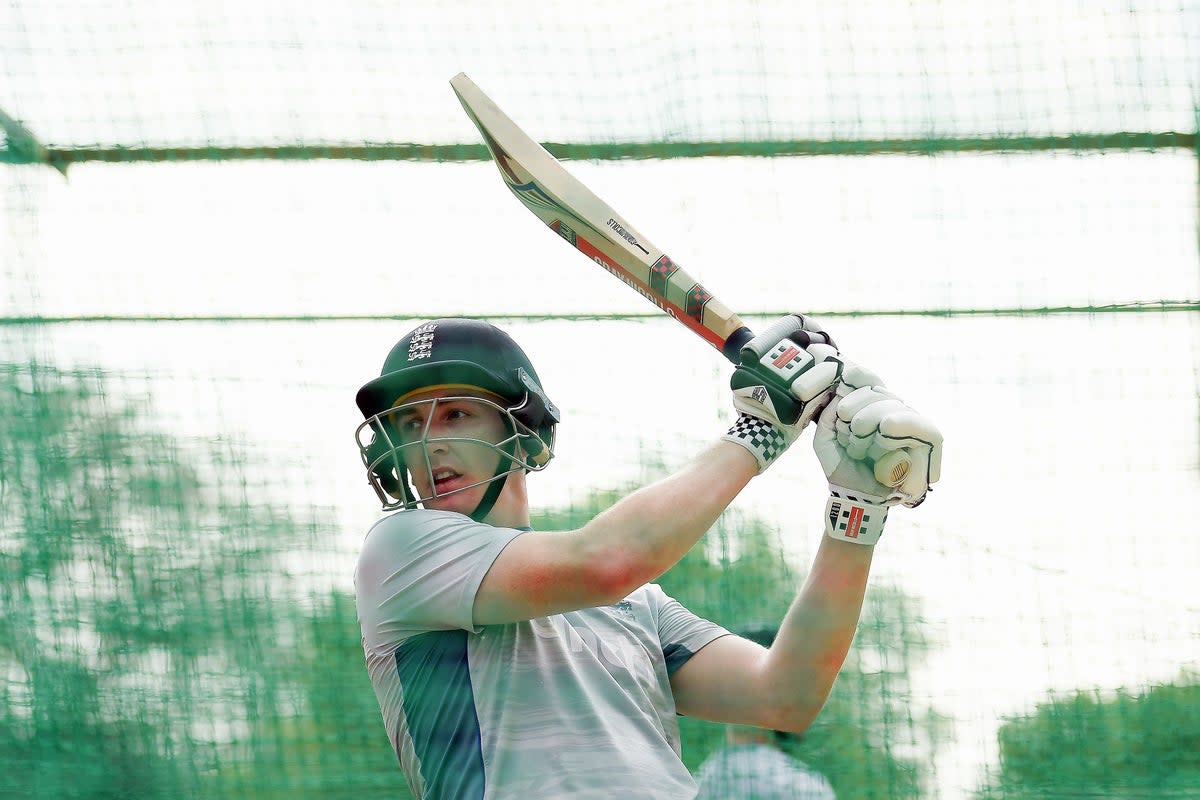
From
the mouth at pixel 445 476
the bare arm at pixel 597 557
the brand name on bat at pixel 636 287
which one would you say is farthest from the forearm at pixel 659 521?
the brand name on bat at pixel 636 287

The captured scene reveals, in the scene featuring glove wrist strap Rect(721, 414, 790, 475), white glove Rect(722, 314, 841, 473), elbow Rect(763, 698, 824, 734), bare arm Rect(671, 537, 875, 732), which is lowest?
elbow Rect(763, 698, 824, 734)

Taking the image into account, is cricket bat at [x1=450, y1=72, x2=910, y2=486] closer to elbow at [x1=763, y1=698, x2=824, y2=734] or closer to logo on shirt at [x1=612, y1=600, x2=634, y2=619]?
logo on shirt at [x1=612, y1=600, x2=634, y2=619]

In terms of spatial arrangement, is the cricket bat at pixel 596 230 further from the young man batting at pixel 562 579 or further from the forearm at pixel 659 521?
the forearm at pixel 659 521

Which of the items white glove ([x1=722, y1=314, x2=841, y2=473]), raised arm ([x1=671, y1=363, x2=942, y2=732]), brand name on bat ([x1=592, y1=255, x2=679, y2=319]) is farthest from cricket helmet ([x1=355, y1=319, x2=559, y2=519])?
raised arm ([x1=671, y1=363, x2=942, y2=732])

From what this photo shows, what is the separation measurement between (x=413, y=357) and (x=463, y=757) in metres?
0.73

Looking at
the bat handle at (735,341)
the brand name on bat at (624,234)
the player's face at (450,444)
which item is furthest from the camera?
the brand name on bat at (624,234)

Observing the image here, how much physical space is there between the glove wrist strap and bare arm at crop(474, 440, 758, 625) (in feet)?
0.47

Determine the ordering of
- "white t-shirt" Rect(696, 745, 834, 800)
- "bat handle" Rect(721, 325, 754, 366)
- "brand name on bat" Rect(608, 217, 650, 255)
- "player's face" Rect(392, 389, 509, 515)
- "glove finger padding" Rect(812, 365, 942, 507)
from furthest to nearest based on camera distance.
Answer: "white t-shirt" Rect(696, 745, 834, 800) < "brand name on bat" Rect(608, 217, 650, 255) < "bat handle" Rect(721, 325, 754, 366) < "player's face" Rect(392, 389, 509, 515) < "glove finger padding" Rect(812, 365, 942, 507)

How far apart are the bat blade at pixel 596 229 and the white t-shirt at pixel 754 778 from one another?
136 centimetres

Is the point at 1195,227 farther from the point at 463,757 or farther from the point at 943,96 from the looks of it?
the point at 463,757

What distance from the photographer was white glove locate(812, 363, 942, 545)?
202cm

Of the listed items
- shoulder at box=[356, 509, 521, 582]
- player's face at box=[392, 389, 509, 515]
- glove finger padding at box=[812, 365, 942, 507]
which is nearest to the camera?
shoulder at box=[356, 509, 521, 582]

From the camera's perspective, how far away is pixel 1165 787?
3.45 metres

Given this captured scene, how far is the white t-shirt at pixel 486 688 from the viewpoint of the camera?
69.5 inches
